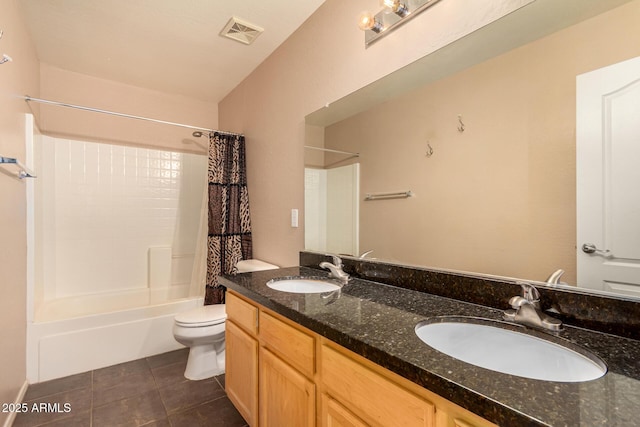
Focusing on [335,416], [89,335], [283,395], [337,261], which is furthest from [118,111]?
[335,416]

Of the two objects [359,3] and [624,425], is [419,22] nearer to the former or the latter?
[359,3]

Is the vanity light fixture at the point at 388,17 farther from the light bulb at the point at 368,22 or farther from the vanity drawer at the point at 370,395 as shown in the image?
the vanity drawer at the point at 370,395

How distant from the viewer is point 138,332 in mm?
2449

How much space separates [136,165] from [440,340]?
329 cm

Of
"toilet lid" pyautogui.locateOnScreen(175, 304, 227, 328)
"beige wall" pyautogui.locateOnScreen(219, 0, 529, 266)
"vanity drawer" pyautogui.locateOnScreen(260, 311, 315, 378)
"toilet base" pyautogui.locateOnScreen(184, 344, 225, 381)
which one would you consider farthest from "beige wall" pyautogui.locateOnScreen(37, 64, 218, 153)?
"vanity drawer" pyautogui.locateOnScreen(260, 311, 315, 378)

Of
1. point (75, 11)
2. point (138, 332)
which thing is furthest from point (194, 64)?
point (138, 332)

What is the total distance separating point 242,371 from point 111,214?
7.94 feet

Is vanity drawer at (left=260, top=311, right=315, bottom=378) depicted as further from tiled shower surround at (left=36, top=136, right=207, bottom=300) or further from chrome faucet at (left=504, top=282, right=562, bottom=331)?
tiled shower surround at (left=36, top=136, right=207, bottom=300)

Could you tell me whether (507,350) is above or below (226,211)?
below

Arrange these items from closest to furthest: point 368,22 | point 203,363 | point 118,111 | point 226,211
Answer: point 368,22 → point 203,363 → point 226,211 → point 118,111

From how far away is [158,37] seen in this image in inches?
Answer: 86.1

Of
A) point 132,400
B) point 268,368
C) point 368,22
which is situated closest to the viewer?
point 268,368

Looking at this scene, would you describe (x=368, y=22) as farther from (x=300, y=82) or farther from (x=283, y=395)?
(x=283, y=395)

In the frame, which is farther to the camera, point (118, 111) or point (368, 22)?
point (118, 111)
